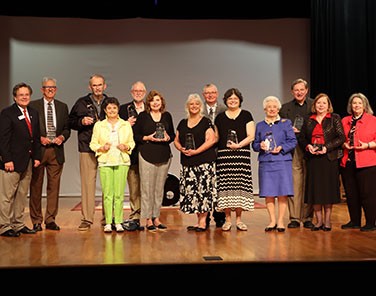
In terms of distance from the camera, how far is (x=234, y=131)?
5824 millimetres

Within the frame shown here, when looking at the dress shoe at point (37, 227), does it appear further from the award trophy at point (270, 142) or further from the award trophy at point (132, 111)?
the award trophy at point (270, 142)

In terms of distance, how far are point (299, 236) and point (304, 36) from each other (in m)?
5.78

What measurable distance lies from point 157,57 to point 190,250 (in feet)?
20.2

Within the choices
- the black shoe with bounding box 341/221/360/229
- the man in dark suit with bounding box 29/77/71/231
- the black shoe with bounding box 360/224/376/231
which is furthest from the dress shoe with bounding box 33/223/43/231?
the black shoe with bounding box 360/224/376/231

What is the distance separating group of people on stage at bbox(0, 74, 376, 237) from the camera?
5824 mm

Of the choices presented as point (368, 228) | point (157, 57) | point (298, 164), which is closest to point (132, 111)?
point (298, 164)

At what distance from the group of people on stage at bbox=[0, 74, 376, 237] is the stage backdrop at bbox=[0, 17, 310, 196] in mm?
4345

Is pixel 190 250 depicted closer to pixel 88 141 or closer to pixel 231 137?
pixel 231 137

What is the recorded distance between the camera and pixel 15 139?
5.79m

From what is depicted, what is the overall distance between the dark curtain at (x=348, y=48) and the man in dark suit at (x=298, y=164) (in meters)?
2.85

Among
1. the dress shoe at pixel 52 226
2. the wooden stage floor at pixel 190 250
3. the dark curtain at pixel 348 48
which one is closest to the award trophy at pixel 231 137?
the wooden stage floor at pixel 190 250

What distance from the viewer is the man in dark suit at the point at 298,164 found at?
623 centimetres

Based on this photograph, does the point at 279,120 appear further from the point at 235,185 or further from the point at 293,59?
the point at 293,59

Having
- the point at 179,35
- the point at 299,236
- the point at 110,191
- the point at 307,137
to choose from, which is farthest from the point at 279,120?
the point at 179,35
